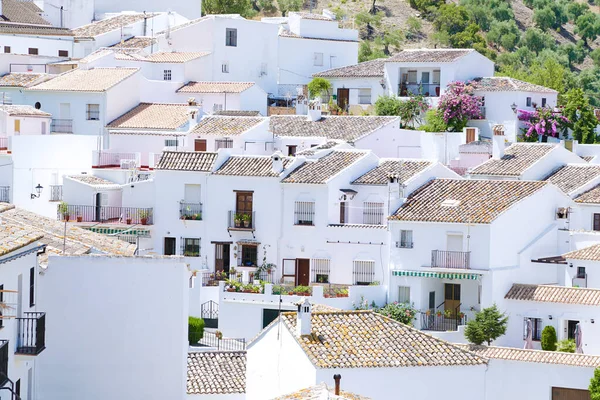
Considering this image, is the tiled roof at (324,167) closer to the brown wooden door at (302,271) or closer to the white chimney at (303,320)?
the brown wooden door at (302,271)

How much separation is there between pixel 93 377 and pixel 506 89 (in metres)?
39.9

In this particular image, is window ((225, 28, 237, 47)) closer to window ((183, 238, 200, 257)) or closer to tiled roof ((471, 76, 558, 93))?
tiled roof ((471, 76, 558, 93))

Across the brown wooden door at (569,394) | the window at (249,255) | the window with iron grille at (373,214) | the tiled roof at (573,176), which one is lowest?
the brown wooden door at (569,394)

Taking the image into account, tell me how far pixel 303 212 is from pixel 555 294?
Result: 9377 millimetres

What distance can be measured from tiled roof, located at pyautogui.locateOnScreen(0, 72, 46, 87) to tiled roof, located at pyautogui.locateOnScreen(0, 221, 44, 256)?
39457 millimetres

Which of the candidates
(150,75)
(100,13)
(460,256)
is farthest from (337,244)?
(100,13)

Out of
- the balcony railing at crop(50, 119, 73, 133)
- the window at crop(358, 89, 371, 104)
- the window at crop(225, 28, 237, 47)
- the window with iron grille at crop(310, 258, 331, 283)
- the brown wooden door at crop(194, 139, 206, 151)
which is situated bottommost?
the window with iron grille at crop(310, 258, 331, 283)

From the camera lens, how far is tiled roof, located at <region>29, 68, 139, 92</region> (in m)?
66.5

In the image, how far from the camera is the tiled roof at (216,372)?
40.7 metres

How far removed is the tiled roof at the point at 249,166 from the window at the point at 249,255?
8.03 feet

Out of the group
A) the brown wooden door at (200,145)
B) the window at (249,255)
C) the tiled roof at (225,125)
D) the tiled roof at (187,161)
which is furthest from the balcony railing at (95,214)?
the tiled roof at (225,125)

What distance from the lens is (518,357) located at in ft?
150

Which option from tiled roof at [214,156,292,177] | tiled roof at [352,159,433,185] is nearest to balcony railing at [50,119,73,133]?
tiled roof at [214,156,292,177]

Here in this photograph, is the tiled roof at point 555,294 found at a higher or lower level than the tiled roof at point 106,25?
lower
